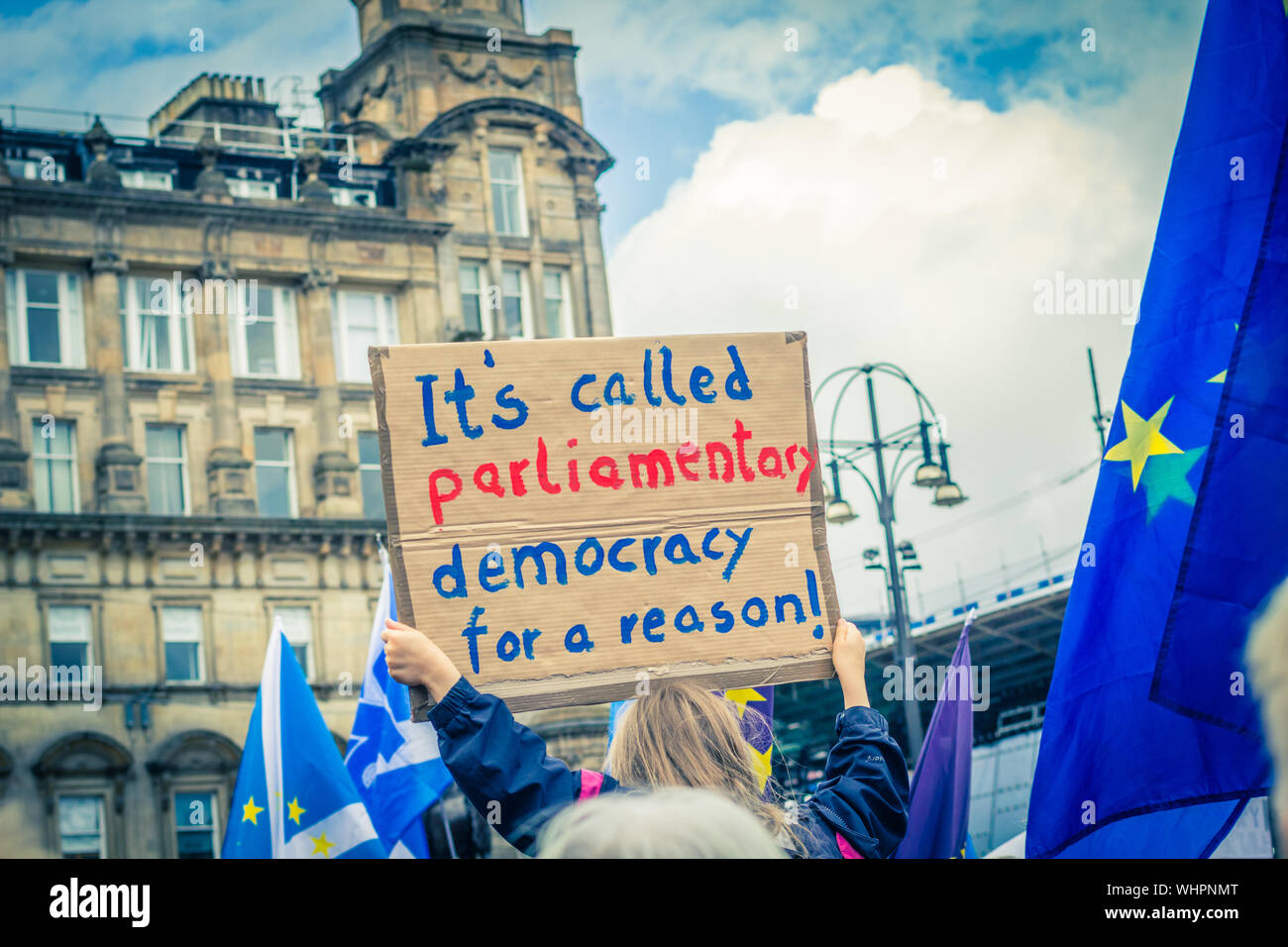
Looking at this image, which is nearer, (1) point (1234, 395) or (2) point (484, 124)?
(1) point (1234, 395)

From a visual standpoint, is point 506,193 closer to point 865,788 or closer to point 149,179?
point 149,179

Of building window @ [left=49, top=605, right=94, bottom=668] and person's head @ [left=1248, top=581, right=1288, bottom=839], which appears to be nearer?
person's head @ [left=1248, top=581, right=1288, bottom=839]

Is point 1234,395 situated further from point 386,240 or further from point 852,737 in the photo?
point 386,240

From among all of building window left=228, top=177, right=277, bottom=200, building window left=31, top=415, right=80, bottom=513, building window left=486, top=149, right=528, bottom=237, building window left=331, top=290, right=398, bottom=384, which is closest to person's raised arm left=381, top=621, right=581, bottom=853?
building window left=31, top=415, right=80, bottom=513

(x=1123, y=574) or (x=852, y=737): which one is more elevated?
(x=1123, y=574)

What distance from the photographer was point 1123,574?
6086 mm

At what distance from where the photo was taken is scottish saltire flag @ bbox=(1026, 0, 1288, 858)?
219 inches

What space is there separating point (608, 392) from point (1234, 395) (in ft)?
7.18

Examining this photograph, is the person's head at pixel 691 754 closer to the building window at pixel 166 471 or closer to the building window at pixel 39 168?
the building window at pixel 166 471

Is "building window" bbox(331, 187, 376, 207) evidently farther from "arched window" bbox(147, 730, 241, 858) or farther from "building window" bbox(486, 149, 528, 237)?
"arched window" bbox(147, 730, 241, 858)

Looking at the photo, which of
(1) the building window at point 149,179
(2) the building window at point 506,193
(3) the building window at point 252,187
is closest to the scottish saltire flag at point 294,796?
(1) the building window at point 149,179

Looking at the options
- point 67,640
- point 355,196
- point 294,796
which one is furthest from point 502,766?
point 355,196
